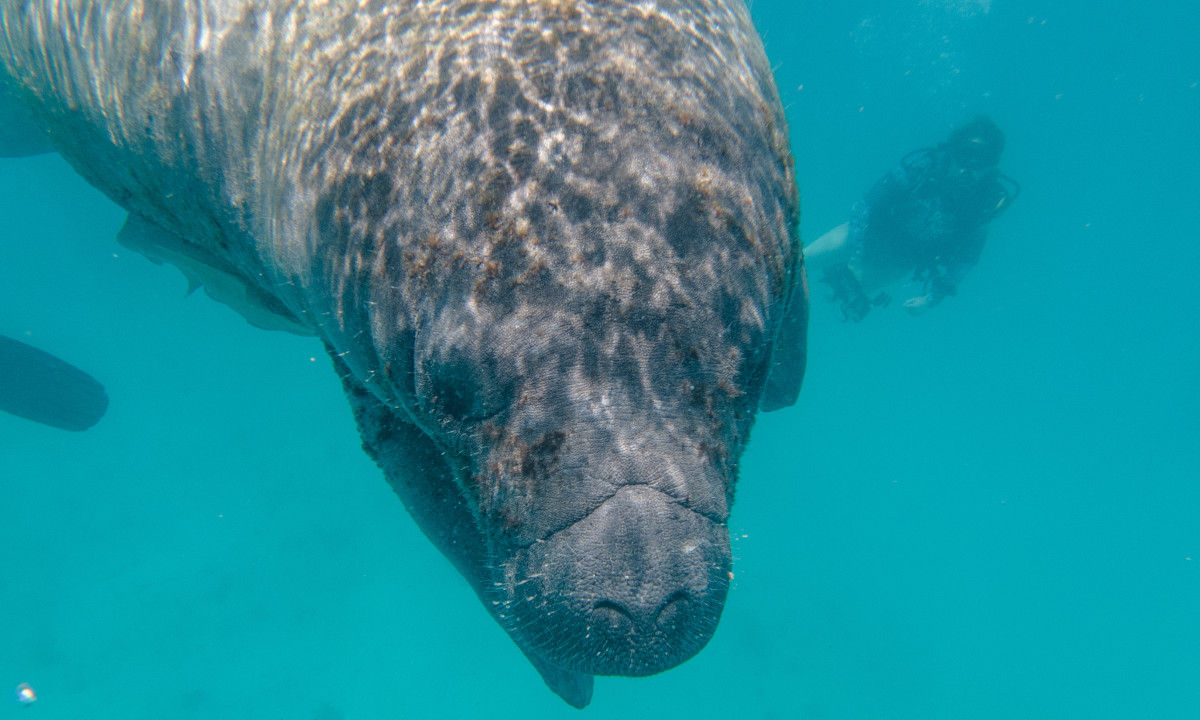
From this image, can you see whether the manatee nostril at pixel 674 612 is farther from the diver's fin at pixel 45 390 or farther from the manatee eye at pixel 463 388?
the diver's fin at pixel 45 390

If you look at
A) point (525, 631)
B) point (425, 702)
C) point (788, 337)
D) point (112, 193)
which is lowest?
point (425, 702)

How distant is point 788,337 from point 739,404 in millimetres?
2356

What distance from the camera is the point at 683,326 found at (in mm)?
1869

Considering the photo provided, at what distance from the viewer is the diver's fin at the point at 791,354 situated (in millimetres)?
4020

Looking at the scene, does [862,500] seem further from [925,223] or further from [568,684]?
[568,684]

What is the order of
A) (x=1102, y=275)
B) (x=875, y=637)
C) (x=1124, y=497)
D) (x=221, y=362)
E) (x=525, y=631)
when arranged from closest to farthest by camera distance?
1. (x=525, y=631)
2. (x=221, y=362)
3. (x=875, y=637)
4. (x=1102, y=275)
5. (x=1124, y=497)

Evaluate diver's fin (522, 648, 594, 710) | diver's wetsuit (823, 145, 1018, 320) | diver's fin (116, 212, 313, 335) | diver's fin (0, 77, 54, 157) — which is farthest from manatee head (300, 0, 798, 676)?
diver's wetsuit (823, 145, 1018, 320)

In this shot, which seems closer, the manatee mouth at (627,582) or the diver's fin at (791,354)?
the manatee mouth at (627,582)

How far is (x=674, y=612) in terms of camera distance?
1754 millimetres

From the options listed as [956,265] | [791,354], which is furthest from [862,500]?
[791,354]

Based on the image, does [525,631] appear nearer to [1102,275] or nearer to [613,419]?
[613,419]

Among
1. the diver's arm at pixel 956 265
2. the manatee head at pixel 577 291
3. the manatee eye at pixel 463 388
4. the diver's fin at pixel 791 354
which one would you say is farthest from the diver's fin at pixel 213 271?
the diver's arm at pixel 956 265

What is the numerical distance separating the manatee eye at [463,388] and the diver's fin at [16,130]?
213 inches

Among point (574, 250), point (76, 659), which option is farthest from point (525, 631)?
point (76, 659)
